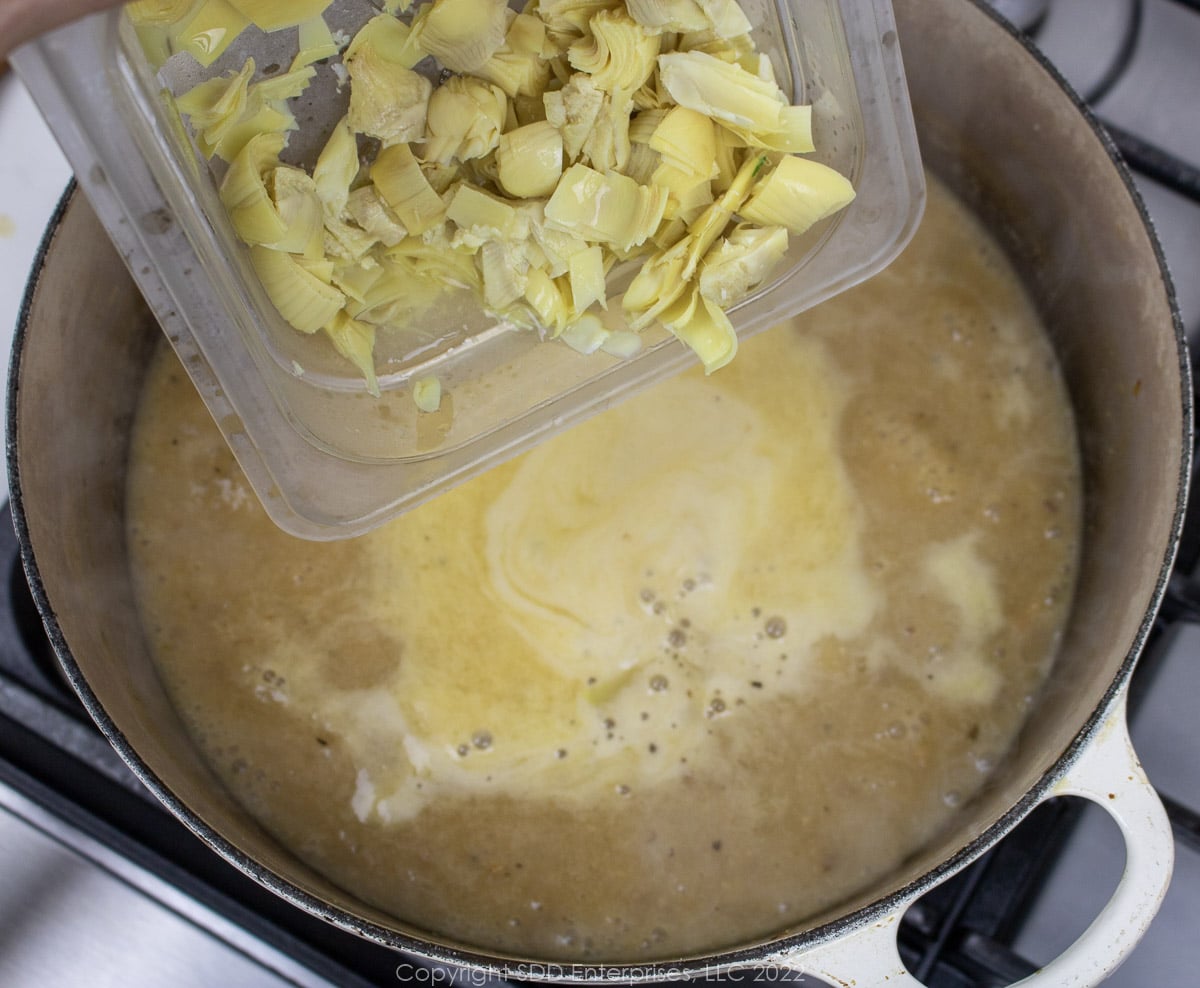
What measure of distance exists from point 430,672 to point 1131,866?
462 millimetres

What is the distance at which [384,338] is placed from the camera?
0.67 meters

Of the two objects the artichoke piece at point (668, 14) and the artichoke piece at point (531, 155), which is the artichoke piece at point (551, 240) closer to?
the artichoke piece at point (531, 155)

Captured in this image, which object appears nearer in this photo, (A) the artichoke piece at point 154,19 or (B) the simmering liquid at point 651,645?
(A) the artichoke piece at point 154,19

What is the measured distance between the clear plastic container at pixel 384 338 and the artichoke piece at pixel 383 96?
5 centimetres

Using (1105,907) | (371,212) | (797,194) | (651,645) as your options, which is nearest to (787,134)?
(797,194)

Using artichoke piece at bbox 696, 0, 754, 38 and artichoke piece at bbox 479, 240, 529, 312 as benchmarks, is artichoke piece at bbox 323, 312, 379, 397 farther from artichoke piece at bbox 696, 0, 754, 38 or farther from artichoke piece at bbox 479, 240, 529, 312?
artichoke piece at bbox 696, 0, 754, 38

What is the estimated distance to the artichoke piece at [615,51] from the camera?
0.57 m

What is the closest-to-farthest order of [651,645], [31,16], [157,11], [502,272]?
[31,16]
[157,11]
[502,272]
[651,645]

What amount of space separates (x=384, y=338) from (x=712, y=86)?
260 mm

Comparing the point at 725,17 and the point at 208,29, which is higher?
the point at 208,29

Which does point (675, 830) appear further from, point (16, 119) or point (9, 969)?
point (16, 119)

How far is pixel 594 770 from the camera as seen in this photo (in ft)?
2.38

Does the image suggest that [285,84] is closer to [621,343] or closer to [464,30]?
[464,30]

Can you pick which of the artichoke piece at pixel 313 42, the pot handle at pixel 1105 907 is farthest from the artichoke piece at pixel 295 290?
the pot handle at pixel 1105 907
